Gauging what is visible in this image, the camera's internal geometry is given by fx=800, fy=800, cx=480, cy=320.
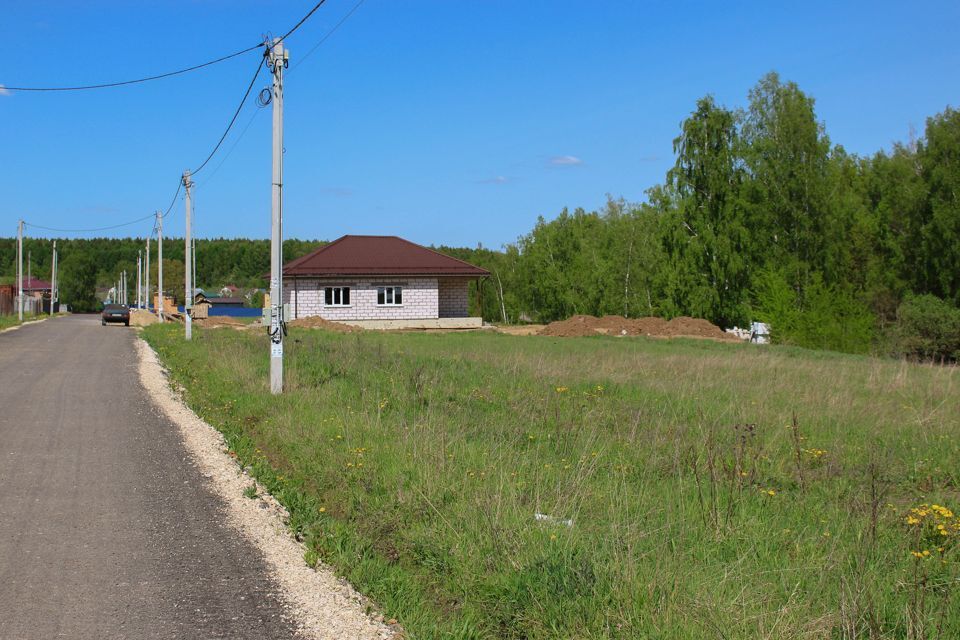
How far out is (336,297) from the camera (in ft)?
155

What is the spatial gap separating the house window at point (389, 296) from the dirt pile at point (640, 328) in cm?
913

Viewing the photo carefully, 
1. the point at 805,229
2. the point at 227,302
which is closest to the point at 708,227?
the point at 805,229

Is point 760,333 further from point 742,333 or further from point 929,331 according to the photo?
point 929,331

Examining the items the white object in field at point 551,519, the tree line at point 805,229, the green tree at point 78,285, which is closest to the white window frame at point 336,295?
the tree line at point 805,229

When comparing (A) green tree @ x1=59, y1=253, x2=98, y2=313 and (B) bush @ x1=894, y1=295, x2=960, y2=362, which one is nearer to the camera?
(B) bush @ x1=894, y1=295, x2=960, y2=362

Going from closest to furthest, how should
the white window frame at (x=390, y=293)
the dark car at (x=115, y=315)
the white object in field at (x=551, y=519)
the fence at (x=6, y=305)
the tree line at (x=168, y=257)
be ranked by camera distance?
the white object in field at (x=551, y=519) < the white window frame at (x=390, y=293) < the dark car at (x=115, y=315) < the fence at (x=6, y=305) < the tree line at (x=168, y=257)

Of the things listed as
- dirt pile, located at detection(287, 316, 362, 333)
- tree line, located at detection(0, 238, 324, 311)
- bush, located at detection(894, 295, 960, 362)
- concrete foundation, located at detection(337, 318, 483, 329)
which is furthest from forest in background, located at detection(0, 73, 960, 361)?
tree line, located at detection(0, 238, 324, 311)

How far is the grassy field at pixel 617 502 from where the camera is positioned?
4641 mm

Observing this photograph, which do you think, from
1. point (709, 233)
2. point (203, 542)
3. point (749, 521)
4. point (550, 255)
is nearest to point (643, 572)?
point (749, 521)

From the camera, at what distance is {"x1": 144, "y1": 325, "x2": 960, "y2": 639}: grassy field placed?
464 centimetres

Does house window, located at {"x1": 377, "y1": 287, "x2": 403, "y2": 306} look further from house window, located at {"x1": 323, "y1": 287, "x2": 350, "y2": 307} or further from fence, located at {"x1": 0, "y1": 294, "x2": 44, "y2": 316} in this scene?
fence, located at {"x1": 0, "y1": 294, "x2": 44, "y2": 316}

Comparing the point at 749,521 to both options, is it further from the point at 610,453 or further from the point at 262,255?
the point at 262,255

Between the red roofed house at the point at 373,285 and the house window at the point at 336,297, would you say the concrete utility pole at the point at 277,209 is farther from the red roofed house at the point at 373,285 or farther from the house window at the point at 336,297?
the house window at the point at 336,297

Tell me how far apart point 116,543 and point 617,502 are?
4.14 metres
